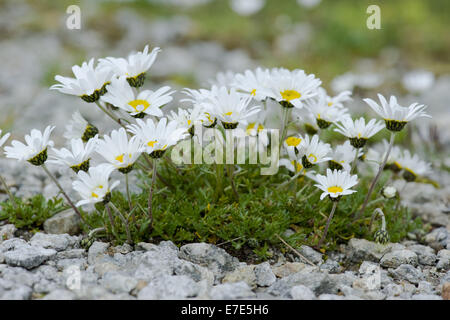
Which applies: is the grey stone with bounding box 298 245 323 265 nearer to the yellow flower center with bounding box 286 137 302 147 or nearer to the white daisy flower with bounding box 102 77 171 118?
the yellow flower center with bounding box 286 137 302 147

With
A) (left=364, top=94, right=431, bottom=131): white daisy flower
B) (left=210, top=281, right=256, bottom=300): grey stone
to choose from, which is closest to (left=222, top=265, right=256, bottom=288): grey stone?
(left=210, top=281, right=256, bottom=300): grey stone

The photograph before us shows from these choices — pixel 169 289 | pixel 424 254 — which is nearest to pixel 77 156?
pixel 169 289

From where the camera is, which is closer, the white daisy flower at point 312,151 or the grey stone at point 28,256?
the grey stone at point 28,256

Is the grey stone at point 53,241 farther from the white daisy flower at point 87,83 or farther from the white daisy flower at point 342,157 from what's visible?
the white daisy flower at point 342,157

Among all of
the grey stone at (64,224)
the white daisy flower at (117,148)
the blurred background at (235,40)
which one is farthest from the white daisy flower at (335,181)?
the blurred background at (235,40)

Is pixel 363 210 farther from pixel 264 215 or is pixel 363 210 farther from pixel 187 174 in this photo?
pixel 187 174

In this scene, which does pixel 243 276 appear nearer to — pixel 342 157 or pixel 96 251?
pixel 96 251
